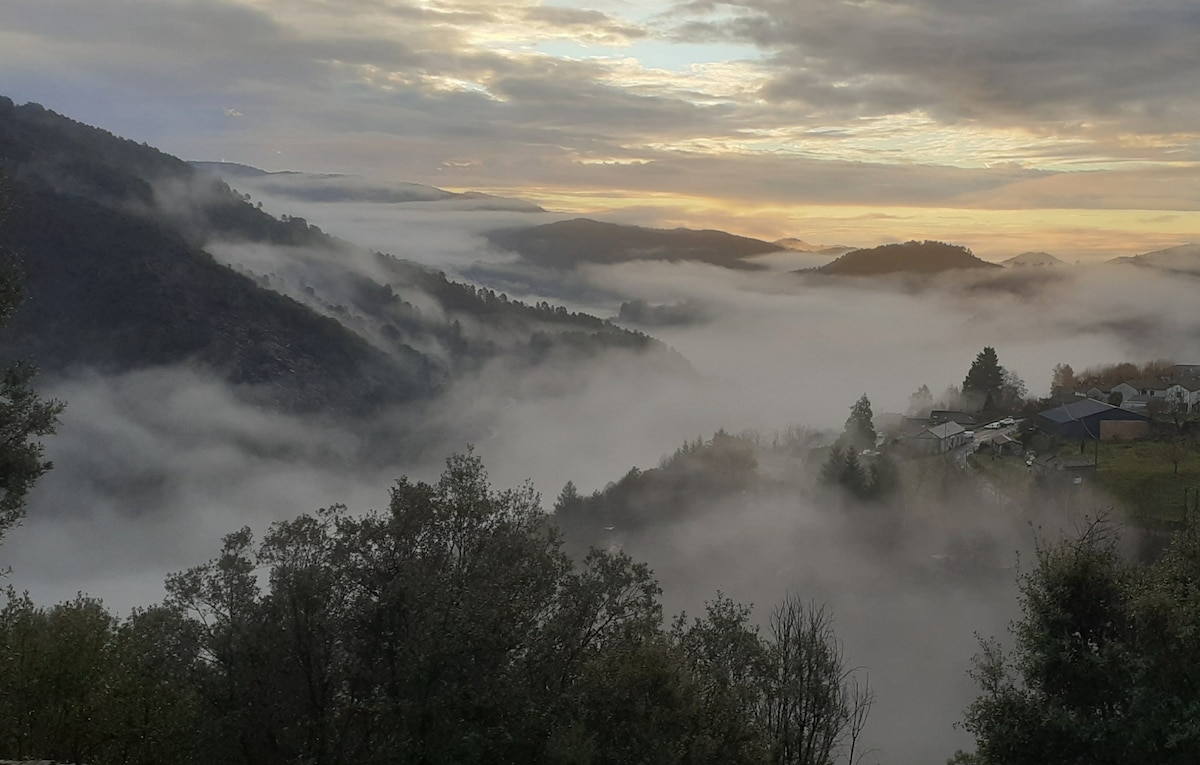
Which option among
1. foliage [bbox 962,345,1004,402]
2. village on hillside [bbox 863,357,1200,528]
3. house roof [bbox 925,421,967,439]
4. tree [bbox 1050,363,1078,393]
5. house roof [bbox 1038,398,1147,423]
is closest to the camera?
village on hillside [bbox 863,357,1200,528]

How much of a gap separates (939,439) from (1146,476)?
82.7ft

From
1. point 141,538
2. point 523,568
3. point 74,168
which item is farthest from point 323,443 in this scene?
point 523,568

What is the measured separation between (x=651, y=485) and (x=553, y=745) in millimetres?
88111

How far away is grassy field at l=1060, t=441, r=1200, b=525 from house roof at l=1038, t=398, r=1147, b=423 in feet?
16.0

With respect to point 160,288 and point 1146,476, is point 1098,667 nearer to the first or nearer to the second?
point 1146,476

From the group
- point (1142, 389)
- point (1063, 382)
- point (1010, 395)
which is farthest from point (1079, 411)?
point (1063, 382)

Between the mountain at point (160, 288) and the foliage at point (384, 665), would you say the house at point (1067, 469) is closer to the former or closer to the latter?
the foliage at point (384, 665)

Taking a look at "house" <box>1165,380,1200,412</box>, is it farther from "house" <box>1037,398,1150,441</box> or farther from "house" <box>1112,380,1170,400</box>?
"house" <box>1037,398,1150,441</box>

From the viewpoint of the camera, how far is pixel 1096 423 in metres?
70.2

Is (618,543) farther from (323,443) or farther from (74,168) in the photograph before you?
(74,168)

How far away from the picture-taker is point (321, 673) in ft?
46.9

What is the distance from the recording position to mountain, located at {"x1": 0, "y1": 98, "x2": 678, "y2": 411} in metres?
140

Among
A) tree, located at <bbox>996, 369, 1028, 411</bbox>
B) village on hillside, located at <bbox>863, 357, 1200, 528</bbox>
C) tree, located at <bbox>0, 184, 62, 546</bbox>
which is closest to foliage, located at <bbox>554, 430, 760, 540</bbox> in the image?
village on hillside, located at <bbox>863, 357, 1200, 528</bbox>

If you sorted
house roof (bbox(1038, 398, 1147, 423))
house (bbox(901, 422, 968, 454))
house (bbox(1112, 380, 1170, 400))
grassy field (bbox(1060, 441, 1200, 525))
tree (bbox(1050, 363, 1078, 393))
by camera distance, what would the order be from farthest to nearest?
tree (bbox(1050, 363, 1078, 393)) < house (bbox(1112, 380, 1170, 400)) < house (bbox(901, 422, 968, 454)) < house roof (bbox(1038, 398, 1147, 423)) < grassy field (bbox(1060, 441, 1200, 525))
